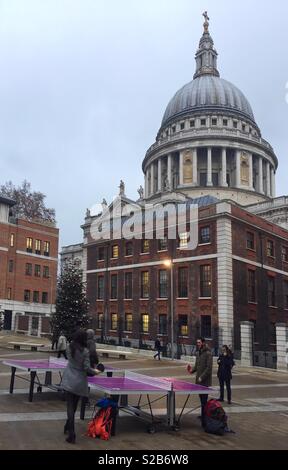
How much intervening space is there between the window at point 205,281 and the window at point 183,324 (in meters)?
2.44

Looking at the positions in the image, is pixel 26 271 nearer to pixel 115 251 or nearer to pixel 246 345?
pixel 115 251

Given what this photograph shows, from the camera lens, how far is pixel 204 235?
35656 mm

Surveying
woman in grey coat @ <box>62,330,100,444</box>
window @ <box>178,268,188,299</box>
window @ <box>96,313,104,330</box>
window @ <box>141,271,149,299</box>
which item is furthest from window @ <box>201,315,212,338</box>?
woman in grey coat @ <box>62,330,100,444</box>

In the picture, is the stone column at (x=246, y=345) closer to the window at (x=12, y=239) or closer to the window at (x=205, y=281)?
the window at (x=205, y=281)

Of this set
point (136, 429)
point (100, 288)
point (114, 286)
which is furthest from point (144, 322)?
point (136, 429)

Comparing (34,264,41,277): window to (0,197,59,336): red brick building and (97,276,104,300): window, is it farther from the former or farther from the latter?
(97,276,104,300): window

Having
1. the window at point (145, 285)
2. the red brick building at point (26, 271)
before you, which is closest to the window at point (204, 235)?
the window at point (145, 285)

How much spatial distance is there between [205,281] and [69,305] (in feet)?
33.0

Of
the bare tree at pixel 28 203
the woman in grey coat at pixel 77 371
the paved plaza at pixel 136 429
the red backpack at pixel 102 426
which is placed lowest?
the paved plaza at pixel 136 429

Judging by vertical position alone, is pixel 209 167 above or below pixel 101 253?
above

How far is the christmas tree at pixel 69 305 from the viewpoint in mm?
33156

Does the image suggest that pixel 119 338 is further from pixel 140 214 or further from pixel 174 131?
pixel 174 131

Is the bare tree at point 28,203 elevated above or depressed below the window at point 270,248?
above

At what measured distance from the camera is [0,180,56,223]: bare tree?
6344 centimetres
